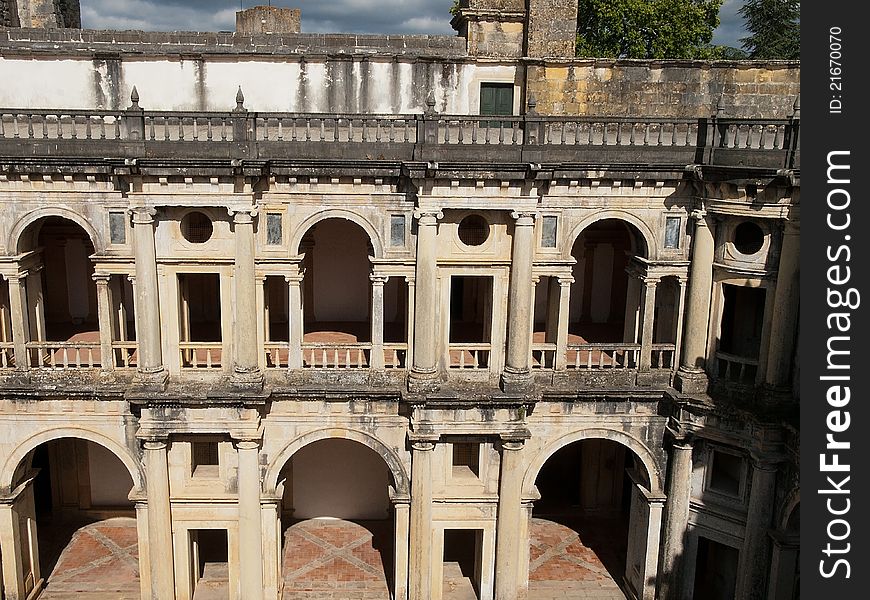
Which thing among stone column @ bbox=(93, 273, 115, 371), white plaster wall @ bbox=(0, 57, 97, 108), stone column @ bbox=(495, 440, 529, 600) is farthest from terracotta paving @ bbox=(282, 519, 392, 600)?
white plaster wall @ bbox=(0, 57, 97, 108)

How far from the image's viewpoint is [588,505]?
29828 millimetres

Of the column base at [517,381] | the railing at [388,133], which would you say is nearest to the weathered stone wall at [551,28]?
the railing at [388,133]

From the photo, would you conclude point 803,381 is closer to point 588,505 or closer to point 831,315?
point 831,315

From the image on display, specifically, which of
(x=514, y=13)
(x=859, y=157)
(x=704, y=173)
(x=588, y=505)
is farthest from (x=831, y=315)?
(x=588, y=505)

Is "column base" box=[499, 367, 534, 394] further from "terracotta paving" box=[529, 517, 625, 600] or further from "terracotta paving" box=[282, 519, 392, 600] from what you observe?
"terracotta paving" box=[282, 519, 392, 600]

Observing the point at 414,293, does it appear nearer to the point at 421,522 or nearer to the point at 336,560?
the point at 421,522

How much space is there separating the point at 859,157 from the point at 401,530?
15.7 metres

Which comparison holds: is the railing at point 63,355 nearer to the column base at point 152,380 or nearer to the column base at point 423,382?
the column base at point 152,380

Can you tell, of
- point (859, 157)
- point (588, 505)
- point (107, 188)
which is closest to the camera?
point (859, 157)

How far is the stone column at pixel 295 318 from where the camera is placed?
854 inches

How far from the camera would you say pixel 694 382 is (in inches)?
862

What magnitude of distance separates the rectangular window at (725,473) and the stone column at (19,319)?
19515mm

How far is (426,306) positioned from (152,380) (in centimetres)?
771

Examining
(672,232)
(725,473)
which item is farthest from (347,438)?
(725,473)
